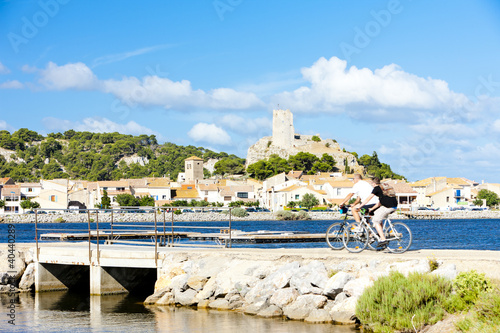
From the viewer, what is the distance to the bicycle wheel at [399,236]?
510 inches

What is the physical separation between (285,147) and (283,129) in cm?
466

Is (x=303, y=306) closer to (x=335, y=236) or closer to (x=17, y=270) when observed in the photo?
(x=335, y=236)

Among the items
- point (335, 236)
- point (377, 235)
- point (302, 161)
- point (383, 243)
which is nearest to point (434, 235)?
point (335, 236)

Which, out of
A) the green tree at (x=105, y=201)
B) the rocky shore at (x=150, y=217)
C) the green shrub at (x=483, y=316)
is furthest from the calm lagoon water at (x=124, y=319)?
the green tree at (x=105, y=201)

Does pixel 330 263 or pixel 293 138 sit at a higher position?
pixel 293 138

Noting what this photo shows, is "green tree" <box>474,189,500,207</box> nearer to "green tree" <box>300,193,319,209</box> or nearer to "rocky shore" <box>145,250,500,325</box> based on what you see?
"green tree" <box>300,193,319,209</box>

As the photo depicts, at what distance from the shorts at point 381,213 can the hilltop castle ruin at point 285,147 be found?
13786 centimetres

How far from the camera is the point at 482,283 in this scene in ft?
33.4

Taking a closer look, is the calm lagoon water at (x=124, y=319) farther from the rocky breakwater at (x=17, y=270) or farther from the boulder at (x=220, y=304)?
the rocky breakwater at (x=17, y=270)

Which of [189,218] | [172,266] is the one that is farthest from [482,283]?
[189,218]

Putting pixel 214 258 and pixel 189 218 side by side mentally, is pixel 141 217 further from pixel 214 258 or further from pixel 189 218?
pixel 214 258

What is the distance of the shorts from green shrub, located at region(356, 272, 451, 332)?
210cm

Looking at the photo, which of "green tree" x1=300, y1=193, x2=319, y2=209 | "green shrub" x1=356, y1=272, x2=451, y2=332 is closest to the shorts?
"green shrub" x1=356, y1=272, x2=451, y2=332

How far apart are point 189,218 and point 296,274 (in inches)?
3378
